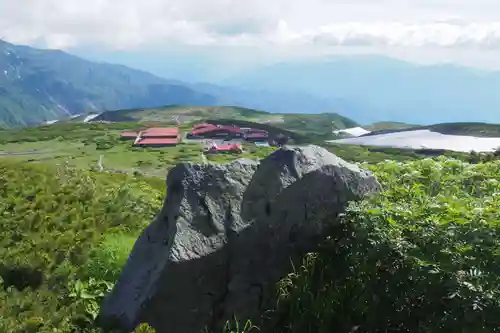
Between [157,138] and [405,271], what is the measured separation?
480 ft

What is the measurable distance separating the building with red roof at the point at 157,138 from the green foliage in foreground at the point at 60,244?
125473 mm

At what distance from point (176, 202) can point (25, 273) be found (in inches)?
186

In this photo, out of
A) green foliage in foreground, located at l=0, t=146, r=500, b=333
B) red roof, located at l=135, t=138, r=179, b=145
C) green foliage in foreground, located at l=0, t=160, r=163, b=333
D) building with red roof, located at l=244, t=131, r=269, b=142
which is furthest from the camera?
building with red roof, located at l=244, t=131, r=269, b=142

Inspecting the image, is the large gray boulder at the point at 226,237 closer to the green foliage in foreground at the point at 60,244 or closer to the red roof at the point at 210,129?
the green foliage in foreground at the point at 60,244

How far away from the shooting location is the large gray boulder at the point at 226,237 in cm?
1027

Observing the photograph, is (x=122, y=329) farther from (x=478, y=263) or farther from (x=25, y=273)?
(x=478, y=263)

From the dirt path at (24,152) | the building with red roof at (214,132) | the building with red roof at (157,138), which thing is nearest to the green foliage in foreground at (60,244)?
the dirt path at (24,152)

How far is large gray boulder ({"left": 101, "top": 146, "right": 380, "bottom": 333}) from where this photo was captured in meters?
10.3

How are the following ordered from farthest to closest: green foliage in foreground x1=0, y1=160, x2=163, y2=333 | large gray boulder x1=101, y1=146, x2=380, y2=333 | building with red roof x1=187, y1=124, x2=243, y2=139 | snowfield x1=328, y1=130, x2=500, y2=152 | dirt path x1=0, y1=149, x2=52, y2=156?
1. building with red roof x1=187, y1=124, x2=243, y2=139
2. snowfield x1=328, y1=130, x2=500, y2=152
3. dirt path x1=0, y1=149, x2=52, y2=156
4. green foliage in foreground x1=0, y1=160, x2=163, y2=333
5. large gray boulder x1=101, y1=146, x2=380, y2=333

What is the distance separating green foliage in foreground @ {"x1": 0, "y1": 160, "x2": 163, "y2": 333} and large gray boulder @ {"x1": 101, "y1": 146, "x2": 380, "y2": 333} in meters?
1.17

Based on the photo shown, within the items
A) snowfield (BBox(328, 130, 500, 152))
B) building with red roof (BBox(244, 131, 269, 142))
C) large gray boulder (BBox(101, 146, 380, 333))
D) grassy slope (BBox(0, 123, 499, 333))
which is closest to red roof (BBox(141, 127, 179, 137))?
building with red roof (BBox(244, 131, 269, 142))

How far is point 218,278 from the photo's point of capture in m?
10.7

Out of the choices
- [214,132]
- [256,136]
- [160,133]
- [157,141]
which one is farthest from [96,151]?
[256,136]

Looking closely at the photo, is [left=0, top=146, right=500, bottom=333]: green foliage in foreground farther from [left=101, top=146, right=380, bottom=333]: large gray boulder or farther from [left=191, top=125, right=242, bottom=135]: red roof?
[left=191, top=125, right=242, bottom=135]: red roof
